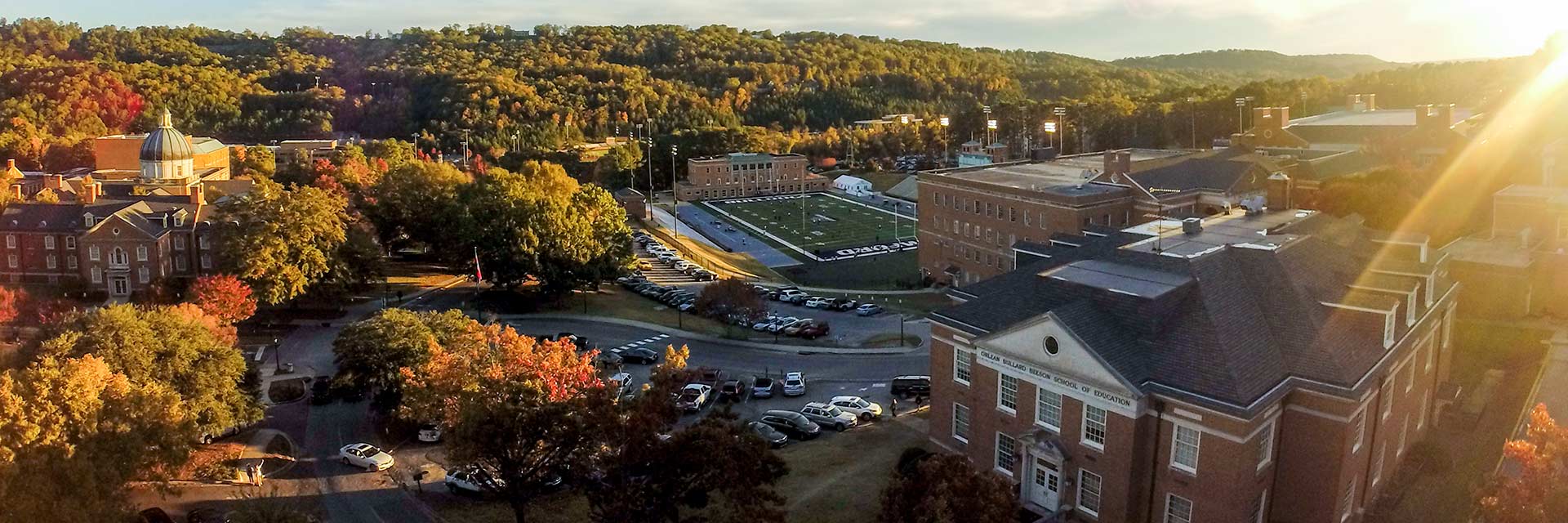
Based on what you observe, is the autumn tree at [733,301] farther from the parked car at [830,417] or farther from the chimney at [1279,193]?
the chimney at [1279,193]

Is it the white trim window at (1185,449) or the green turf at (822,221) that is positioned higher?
the white trim window at (1185,449)

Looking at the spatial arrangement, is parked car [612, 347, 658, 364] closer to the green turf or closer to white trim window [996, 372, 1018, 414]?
white trim window [996, 372, 1018, 414]

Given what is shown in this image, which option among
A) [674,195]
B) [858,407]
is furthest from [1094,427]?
[674,195]

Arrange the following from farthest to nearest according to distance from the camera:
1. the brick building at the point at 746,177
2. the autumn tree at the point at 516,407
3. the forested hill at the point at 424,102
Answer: the brick building at the point at 746,177, the forested hill at the point at 424,102, the autumn tree at the point at 516,407

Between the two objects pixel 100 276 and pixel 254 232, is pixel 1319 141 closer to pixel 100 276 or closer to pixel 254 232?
pixel 254 232

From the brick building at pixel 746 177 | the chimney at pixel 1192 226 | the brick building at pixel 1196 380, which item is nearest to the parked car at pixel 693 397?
the brick building at pixel 1196 380

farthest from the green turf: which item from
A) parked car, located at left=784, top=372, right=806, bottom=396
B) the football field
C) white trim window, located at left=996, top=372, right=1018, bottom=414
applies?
white trim window, located at left=996, top=372, right=1018, bottom=414

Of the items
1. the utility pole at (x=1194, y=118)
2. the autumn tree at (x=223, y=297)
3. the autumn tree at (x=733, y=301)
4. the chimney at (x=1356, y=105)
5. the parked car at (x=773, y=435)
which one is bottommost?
the parked car at (x=773, y=435)
